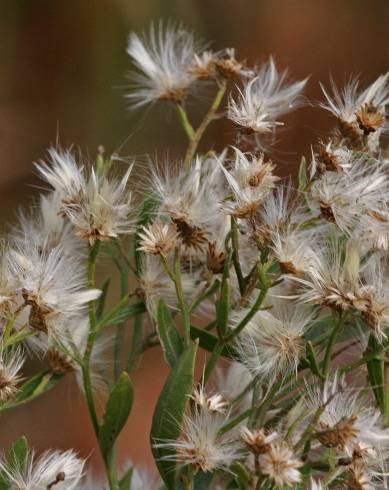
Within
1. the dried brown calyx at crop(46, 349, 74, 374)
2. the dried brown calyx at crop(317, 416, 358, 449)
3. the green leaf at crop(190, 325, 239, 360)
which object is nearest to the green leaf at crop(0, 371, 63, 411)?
the dried brown calyx at crop(46, 349, 74, 374)

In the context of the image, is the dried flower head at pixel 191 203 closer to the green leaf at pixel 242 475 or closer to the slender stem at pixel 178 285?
the slender stem at pixel 178 285

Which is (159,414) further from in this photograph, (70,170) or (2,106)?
(2,106)

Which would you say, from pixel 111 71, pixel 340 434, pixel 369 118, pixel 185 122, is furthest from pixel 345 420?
pixel 111 71

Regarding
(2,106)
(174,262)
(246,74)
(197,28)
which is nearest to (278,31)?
(197,28)

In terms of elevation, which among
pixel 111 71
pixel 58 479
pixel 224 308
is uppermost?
pixel 224 308

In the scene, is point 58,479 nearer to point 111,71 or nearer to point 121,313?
point 121,313

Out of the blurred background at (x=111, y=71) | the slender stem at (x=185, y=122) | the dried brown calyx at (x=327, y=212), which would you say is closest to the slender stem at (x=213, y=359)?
the dried brown calyx at (x=327, y=212)
